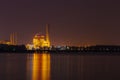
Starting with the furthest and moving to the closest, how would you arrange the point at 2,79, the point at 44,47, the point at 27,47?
the point at 27,47 < the point at 44,47 < the point at 2,79

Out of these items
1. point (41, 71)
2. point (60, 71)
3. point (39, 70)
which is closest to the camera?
point (60, 71)

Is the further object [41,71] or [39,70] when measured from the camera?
[39,70]

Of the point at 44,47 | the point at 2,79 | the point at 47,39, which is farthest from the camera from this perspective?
the point at 44,47

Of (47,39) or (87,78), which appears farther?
(47,39)

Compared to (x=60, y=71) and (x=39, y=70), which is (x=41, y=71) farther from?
(x=60, y=71)

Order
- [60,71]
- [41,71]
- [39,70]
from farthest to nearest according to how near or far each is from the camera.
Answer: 1. [39,70]
2. [41,71]
3. [60,71]

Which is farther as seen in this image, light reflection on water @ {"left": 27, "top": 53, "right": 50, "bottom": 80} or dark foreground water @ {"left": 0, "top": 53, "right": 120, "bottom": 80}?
light reflection on water @ {"left": 27, "top": 53, "right": 50, "bottom": 80}

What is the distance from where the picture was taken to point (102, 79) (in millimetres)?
27328

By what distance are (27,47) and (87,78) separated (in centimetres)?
12399

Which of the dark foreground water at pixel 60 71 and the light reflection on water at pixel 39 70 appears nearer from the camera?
the dark foreground water at pixel 60 71

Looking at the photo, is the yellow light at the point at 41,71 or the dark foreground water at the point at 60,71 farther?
the yellow light at the point at 41,71

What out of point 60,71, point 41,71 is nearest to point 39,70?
point 41,71

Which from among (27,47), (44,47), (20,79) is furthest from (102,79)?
(27,47)

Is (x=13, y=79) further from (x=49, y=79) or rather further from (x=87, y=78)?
(x=87, y=78)
